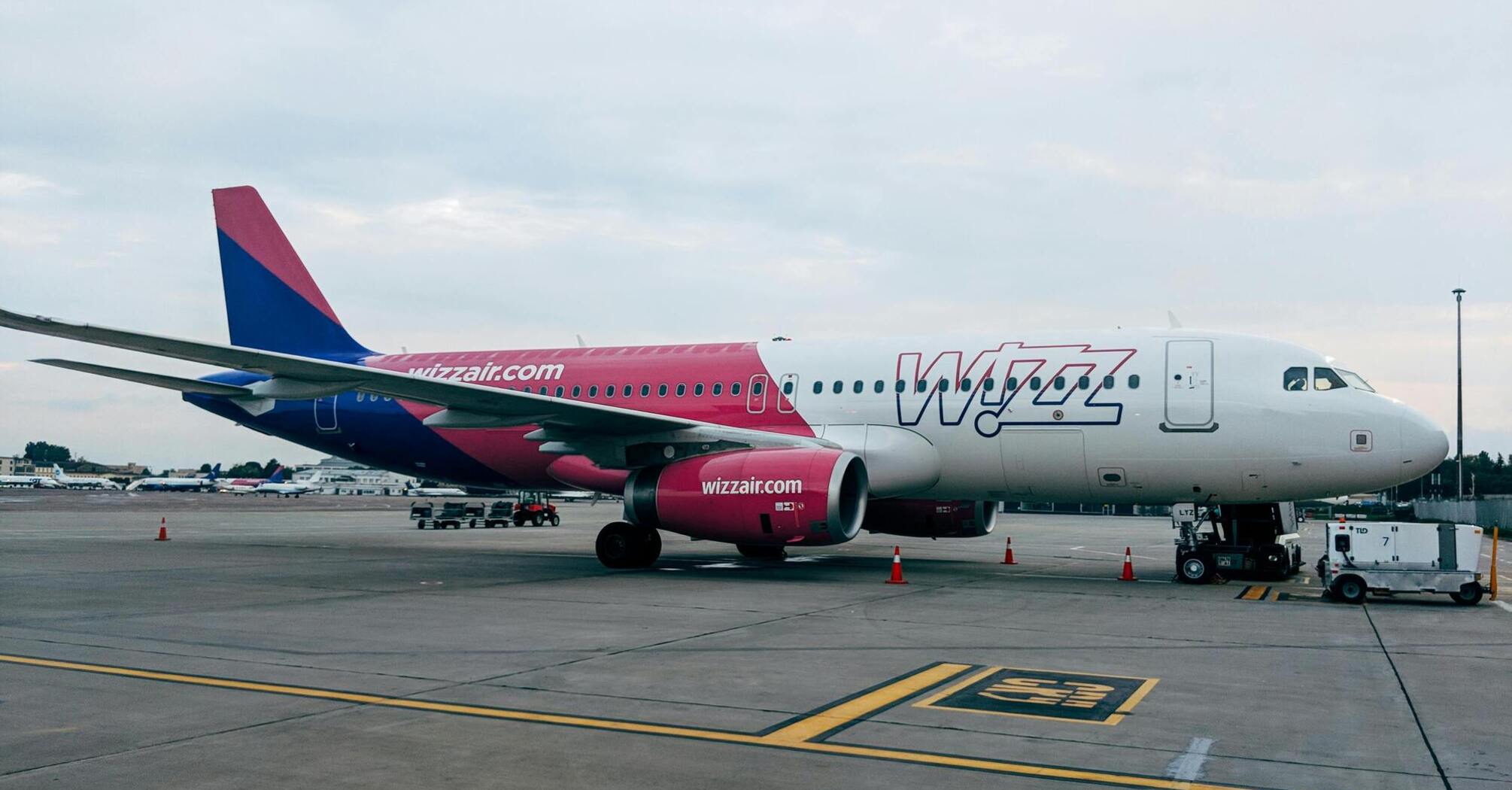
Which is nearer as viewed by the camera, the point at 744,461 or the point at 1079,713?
the point at 1079,713

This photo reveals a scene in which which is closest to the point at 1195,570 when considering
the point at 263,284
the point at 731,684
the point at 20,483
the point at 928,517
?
the point at 928,517

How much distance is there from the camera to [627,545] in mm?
18828

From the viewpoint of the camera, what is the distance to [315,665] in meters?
8.80

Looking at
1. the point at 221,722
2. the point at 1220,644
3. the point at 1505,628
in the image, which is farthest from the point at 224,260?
the point at 1505,628

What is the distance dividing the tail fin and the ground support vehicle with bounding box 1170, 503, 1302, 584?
17803 mm

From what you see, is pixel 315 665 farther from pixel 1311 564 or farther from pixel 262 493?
pixel 262 493

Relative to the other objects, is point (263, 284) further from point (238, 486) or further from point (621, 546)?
point (238, 486)

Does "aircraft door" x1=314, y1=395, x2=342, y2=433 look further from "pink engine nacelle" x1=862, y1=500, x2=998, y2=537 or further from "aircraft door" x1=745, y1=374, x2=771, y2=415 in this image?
"pink engine nacelle" x1=862, y1=500, x2=998, y2=537

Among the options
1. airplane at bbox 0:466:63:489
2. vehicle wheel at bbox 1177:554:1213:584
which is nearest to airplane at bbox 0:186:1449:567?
vehicle wheel at bbox 1177:554:1213:584

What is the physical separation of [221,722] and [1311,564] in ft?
76.6

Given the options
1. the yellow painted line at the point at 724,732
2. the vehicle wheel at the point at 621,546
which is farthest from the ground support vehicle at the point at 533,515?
the yellow painted line at the point at 724,732

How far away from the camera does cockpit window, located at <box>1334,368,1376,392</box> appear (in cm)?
1644

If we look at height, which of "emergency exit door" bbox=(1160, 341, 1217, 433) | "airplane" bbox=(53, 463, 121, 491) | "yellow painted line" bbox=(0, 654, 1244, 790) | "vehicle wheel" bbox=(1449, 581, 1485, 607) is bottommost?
"airplane" bbox=(53, 463, 121, 491)

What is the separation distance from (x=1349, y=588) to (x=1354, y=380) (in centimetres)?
328
